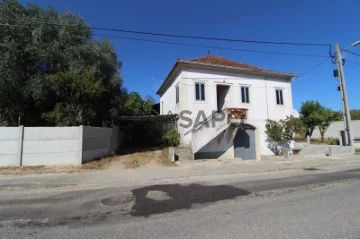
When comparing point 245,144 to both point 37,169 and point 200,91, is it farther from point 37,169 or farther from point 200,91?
point 37,169

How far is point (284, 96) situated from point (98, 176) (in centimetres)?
1601

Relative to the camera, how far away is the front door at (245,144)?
18.0 m

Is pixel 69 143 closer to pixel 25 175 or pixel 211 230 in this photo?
pixel 25 175

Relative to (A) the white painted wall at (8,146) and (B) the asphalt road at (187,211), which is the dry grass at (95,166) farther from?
(B) the asphalt road at (187,211)

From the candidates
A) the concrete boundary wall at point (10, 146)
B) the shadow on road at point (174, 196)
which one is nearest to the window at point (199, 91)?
the shadow on road at point (174, 196)

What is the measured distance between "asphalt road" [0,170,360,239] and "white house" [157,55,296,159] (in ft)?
27.0

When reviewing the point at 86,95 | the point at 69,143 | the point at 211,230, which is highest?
the point at 86,95

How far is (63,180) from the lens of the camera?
30.4 ft

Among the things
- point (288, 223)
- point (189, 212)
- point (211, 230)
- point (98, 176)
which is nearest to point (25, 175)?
point (98, 176)

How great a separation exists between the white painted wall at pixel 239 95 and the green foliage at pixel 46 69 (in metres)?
5.90

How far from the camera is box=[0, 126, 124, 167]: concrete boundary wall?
38.6ft

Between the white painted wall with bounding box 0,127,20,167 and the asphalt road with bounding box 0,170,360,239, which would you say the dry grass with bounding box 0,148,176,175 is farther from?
the asphalt road with bounding box 0,170,360,239

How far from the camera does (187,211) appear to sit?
5.32 meters

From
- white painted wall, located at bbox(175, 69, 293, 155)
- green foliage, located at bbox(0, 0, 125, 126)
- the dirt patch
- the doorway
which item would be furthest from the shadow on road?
the doorway
